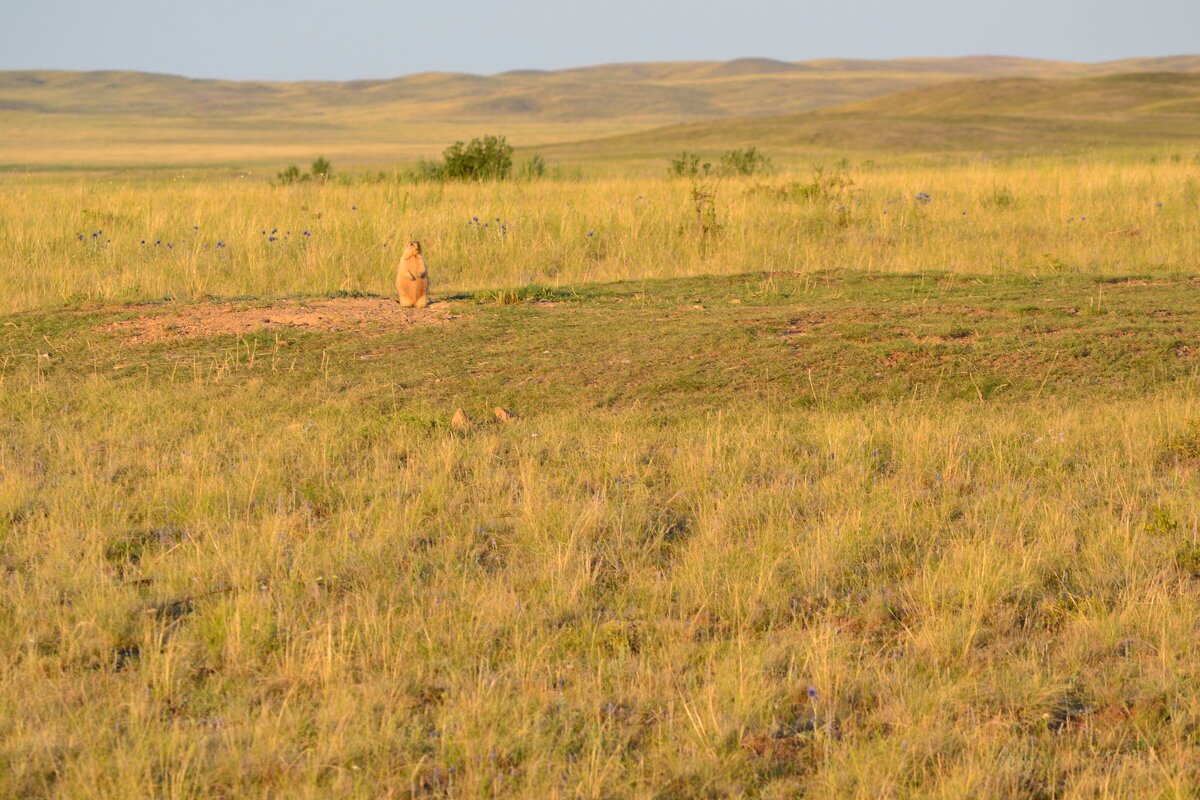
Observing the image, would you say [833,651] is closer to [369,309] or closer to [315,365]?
[315,365]

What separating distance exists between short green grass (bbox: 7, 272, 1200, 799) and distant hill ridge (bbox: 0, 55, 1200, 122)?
99294 millimetres

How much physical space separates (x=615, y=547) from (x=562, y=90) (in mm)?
128697

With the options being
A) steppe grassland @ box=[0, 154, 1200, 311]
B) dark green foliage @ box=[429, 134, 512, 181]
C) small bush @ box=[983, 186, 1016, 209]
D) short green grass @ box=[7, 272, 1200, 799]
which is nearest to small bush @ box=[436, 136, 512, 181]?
dark green foliage @ box=[429, 134, 512, 181]

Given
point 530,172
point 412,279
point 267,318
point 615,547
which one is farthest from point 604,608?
point 530,172

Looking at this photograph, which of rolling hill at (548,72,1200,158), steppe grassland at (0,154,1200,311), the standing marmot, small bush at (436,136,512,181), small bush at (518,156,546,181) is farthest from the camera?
rolling hill at (548,72,1200,158)

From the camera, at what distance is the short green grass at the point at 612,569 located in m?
2.77

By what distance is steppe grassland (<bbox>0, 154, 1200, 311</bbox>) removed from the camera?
34.7 ft

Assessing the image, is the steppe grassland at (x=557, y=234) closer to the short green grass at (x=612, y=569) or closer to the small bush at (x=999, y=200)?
the small bush at (x=999, y=200)

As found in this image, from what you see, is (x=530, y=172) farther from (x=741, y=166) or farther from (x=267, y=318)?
(x=267, y=318)

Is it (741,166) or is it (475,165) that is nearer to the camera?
(475,165)

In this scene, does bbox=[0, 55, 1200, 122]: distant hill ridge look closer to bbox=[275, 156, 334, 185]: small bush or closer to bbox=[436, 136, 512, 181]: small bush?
bbox=[275, 156, 334, 185]: small bush

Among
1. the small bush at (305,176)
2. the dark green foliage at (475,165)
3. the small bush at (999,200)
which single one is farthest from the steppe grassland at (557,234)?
the dark green foliage at (475,165)

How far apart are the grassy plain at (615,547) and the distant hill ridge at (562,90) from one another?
98558 millimetres

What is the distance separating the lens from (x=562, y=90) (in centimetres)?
12800
